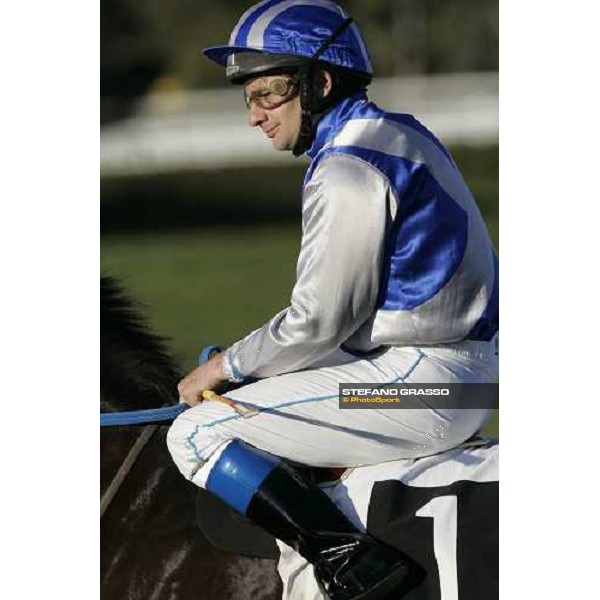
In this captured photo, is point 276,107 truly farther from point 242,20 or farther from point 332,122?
point 242,20

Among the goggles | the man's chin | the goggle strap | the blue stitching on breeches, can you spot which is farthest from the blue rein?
the goggle strap

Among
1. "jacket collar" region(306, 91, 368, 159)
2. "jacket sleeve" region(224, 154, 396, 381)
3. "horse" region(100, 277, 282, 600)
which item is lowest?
"horse" region(100, 277, 282, 600)

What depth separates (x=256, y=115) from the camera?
3678mm

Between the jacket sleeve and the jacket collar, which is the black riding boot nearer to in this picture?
the jacket sleeve

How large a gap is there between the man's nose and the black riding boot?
98cm

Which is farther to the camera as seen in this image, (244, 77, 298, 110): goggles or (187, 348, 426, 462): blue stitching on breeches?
(244, 77, 298, 110): goggles

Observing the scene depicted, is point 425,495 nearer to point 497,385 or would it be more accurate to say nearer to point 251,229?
point 497,385

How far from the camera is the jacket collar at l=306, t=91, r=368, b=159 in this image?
3.58m

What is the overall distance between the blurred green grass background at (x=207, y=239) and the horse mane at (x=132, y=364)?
2.7 inches

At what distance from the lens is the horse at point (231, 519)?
130 inches

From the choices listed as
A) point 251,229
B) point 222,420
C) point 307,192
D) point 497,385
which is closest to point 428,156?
point 307,192

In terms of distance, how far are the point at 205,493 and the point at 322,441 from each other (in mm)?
365

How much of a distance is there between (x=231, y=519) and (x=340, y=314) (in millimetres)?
646

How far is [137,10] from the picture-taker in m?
4.25
